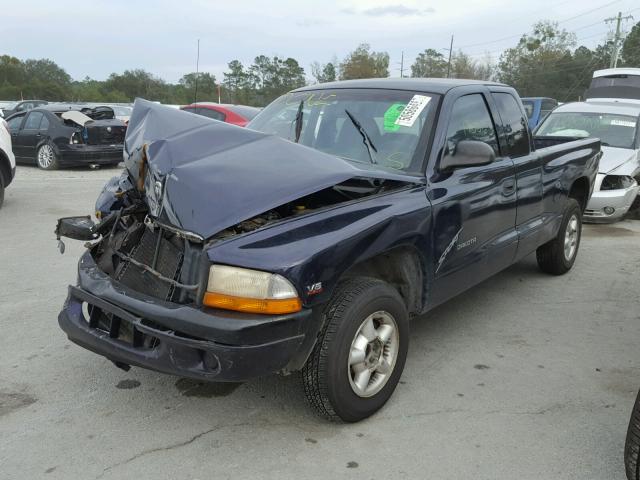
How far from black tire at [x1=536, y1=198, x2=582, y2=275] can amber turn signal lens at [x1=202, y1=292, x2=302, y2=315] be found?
12.7 ft

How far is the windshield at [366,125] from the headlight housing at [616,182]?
5.76 metres

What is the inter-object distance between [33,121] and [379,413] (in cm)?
1302

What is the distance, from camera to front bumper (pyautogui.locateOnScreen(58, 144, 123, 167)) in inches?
512

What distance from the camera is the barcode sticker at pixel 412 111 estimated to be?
3.77m

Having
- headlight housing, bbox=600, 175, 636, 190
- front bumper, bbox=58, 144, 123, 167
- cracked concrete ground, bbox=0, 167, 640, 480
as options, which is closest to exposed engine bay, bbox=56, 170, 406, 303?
cracked concrete ground, bbox=0, 167, 640, 480

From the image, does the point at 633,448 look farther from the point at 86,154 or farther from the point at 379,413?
the point at 86,154

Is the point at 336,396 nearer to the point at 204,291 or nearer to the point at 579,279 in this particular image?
the point at 204,291

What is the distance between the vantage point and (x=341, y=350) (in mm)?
2838

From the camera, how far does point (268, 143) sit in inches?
129

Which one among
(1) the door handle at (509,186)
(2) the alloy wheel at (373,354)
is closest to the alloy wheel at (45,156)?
(1) the door handle at (509,186)

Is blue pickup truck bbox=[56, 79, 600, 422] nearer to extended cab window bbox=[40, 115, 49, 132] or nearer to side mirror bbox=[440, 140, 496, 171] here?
side mirror bbox=[440, 140, 496, 171]

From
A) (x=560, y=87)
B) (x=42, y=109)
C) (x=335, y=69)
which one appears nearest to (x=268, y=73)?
(x=335, y=69)

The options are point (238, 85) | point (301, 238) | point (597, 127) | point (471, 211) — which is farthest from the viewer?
point (238, 85)

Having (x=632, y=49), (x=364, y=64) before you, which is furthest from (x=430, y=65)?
(x=632, y=49)
